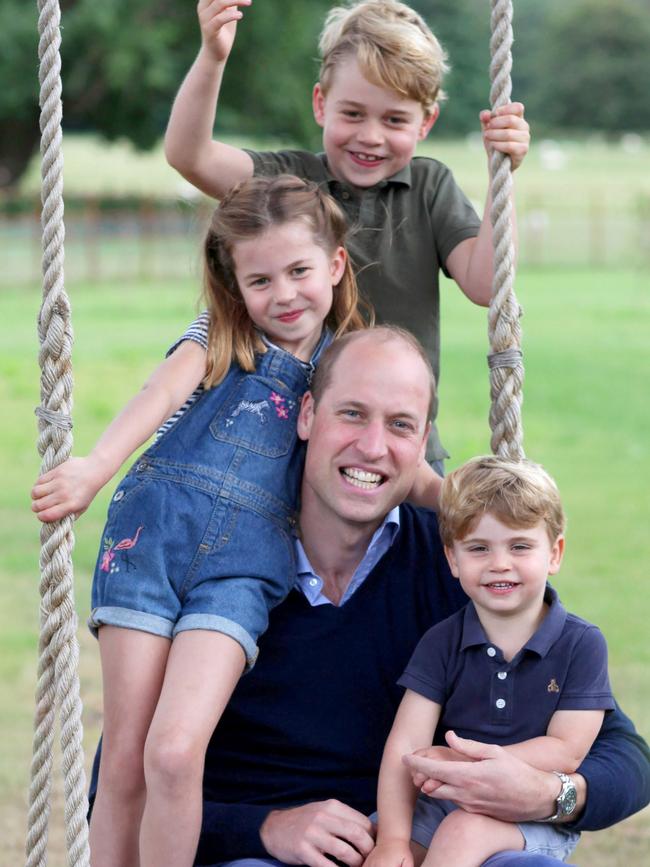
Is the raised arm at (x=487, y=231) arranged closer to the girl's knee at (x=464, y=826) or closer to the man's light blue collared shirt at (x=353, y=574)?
the man's light blue collared shirt at (x=353, y=574)

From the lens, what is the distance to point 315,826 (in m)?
2.50

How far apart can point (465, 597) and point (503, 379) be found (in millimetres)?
409

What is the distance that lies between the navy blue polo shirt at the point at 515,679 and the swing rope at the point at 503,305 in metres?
0.37

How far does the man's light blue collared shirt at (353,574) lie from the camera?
105 inches

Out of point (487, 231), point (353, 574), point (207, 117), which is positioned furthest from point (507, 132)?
point (353, 574)

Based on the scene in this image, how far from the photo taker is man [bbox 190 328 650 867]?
256 centimetres

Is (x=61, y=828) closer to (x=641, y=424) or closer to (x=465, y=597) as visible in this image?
(x=465, y=597)

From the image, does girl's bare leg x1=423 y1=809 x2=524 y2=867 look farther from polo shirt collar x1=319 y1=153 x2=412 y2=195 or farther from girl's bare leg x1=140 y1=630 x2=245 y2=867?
polo shirt collar x1=319 y1=153 x2=412 y2=195

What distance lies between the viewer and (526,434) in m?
13.1

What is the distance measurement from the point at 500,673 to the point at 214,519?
0.58m

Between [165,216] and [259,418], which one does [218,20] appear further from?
[165,216]

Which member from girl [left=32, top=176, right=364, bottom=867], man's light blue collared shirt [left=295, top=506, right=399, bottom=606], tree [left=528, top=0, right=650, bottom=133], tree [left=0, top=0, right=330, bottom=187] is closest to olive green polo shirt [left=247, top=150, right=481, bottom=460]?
girl [left=32, top=176, right=364, bottom=867]

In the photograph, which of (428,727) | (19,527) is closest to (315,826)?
(428,727)

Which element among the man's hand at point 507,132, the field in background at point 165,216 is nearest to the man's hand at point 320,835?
the man's hand at point 507,132
